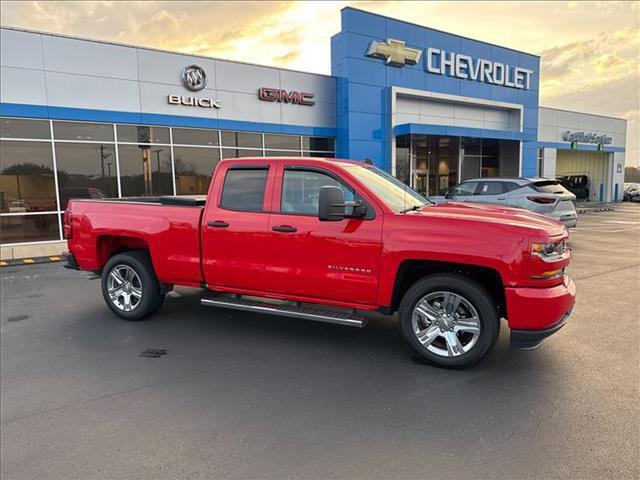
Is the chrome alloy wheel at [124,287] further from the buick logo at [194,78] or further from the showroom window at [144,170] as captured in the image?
the buick logo at [194,78]

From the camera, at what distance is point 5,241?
41.3 feet

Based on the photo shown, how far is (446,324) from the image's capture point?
4.30 meters

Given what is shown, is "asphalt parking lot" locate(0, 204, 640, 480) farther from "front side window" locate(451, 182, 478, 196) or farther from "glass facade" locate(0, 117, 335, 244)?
"glass facade" locate(0, 117, 335, 244)

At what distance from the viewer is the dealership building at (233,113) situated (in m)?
12.7

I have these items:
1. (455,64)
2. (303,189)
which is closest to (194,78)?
(303,189)

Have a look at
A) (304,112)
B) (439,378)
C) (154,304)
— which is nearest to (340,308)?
(439,378)

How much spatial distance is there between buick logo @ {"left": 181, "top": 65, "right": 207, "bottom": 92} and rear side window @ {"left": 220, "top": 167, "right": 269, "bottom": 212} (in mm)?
11101

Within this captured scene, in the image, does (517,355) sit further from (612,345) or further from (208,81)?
(208,81)

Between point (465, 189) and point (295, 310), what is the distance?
387 inches

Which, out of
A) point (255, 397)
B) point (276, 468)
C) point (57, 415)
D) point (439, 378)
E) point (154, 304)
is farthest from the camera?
point (154, 304)

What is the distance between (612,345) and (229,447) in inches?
162

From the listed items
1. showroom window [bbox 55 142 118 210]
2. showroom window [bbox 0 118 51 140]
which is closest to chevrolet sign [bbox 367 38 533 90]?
showroom window [bbox 55 142 118 210]

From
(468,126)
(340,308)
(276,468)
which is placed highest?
(468,126)

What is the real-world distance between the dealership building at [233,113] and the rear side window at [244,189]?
390 inches
